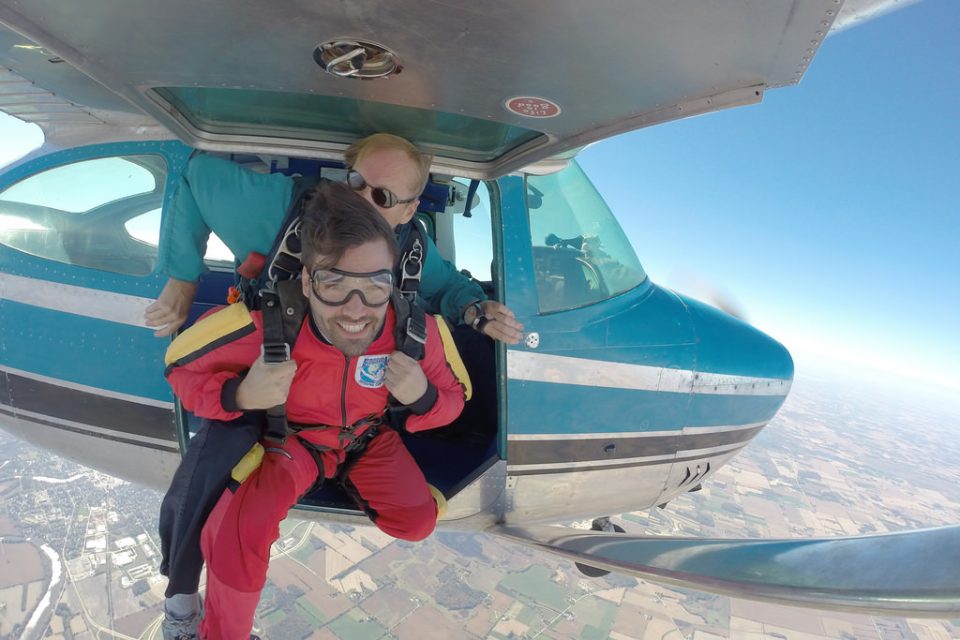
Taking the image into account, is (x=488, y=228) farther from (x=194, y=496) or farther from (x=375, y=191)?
(x=194, y=496)

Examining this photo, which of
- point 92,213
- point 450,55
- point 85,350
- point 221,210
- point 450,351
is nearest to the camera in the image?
point 450,55

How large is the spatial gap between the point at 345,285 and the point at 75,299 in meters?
1.67

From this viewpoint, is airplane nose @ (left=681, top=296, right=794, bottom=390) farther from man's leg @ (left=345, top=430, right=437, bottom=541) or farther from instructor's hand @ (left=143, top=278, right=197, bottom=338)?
instructor's hand @ (left=143, top=278, right=197, bottom=338)

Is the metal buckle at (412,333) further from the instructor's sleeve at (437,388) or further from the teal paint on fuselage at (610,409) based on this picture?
the teal paint on fuselage at (610,409)

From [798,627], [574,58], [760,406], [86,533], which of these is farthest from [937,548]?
[798,627]

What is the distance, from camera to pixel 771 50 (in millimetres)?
1068

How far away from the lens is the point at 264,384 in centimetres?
164

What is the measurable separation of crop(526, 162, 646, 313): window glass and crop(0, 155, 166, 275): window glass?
199 centimetres

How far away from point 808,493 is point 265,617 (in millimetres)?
39286

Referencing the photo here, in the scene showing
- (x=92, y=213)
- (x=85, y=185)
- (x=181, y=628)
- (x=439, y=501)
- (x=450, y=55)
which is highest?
(x=450, y=55)

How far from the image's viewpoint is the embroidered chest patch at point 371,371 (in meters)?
1.91

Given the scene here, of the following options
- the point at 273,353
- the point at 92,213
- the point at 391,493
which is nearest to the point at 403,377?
the point at 273,353

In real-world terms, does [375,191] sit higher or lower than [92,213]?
higher

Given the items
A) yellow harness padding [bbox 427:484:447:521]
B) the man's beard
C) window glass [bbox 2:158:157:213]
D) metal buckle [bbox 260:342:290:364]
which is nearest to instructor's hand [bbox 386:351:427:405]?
the man's beard
